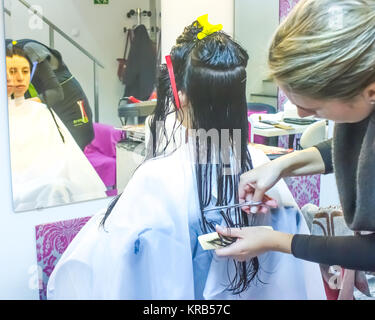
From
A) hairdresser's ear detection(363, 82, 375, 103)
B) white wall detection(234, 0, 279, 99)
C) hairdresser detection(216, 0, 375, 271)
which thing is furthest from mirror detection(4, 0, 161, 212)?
hairdresser's ear detection(363, 82, 375, 103)

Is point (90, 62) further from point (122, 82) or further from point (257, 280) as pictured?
point (257, 280)

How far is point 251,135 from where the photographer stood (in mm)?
1302

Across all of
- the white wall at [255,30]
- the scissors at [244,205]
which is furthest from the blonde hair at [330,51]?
the scissors at [244,205]

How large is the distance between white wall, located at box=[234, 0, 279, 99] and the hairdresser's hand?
1.27ft

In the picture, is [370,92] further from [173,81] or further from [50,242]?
[50,242]

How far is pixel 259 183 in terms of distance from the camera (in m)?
1.17

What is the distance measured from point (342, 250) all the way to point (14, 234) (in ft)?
2.60

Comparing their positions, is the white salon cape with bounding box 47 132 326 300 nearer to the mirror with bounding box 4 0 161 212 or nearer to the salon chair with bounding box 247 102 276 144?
the mirror with bounding box 4 0 161 212

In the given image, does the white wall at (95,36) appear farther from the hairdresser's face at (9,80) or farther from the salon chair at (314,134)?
the salon chair at (314,134)

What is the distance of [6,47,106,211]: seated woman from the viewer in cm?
111

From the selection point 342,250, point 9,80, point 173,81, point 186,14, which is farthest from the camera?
point 186,14

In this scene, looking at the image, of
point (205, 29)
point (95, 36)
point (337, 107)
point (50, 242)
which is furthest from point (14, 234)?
point (337, 107)
